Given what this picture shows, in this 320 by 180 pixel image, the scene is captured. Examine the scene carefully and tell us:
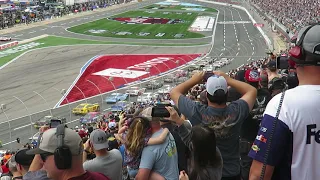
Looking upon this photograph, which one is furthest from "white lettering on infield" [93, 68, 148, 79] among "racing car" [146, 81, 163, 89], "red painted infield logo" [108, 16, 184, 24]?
"red painted infield logo" [108, 16, 184, 24]

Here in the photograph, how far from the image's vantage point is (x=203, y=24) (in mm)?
80812

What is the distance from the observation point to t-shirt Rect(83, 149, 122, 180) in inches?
211

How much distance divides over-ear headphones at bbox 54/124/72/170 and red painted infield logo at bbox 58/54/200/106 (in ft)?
90.3

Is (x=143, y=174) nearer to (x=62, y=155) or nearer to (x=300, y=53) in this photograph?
(x=62, y=155)

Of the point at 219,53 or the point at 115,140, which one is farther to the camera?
the point at 219,53

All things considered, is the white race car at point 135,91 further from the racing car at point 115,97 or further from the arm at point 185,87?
the arm at point 185,87

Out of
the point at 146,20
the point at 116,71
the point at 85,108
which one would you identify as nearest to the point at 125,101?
the point at 85,108

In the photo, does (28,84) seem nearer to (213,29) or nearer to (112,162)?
(112,162)

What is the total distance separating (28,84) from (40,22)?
44.0 metres

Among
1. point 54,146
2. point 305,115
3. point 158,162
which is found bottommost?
point 158,162

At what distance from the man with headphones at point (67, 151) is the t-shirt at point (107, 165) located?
1689 mm

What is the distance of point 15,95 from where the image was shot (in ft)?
111

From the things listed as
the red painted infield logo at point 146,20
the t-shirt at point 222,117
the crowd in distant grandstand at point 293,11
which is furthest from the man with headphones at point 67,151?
the red painted infield logo at point 146,20

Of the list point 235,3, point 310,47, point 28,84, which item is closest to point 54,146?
point 310,47
